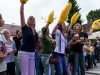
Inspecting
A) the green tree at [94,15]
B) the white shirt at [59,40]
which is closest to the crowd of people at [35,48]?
the white shirt at [59,40]

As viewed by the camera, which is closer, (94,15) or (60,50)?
(60,50)

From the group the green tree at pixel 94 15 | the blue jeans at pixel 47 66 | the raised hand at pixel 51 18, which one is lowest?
the blue jeans at pixel 47 66

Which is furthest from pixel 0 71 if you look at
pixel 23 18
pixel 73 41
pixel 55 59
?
pixel 73 41

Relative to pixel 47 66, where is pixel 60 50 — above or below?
above

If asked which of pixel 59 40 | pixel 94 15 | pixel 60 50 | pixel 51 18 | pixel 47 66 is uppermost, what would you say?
pixel 94 15

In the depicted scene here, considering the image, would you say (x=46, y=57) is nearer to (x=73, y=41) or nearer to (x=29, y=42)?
(x=73, y=41)

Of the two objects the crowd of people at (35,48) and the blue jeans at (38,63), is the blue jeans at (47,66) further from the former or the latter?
the blue jeans at (38,63)

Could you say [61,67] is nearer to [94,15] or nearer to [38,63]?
[38,63]

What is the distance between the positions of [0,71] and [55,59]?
1790mm

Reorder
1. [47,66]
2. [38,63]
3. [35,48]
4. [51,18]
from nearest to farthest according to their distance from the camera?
[35,48] → [51,18] → [47,66] → [38,63]

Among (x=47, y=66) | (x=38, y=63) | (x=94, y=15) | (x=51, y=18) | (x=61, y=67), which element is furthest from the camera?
(x=94, y=15)

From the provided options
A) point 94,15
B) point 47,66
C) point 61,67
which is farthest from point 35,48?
point 94,15

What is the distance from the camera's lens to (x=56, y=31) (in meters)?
4.95

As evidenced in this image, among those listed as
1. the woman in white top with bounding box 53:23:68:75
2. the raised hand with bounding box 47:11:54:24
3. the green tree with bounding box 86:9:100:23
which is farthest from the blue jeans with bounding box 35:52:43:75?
the green tree with bounding box 86:9:100:23
